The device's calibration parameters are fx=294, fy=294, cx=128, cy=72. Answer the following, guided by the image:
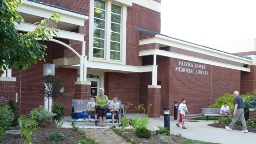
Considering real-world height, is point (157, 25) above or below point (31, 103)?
above

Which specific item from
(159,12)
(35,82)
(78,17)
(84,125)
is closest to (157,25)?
(159,12)

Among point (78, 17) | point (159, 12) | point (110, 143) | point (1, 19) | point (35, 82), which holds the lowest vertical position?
point (110, 143)

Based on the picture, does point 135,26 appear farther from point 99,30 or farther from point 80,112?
point 80,112

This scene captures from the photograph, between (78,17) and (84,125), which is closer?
(84,125)

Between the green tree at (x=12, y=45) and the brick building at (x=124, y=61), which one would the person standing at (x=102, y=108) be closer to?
the brick building at (x=124, y=61)

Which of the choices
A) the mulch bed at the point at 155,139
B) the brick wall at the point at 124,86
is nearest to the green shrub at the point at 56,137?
the mulch bed at the point at 155,139

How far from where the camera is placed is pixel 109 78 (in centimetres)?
2066

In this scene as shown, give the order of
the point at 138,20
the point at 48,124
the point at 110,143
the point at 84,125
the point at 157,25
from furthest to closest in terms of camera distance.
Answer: the point at 157,25 < the point at 138,20 < the point at 84,125 < the point at 48,124 < the point at 110,143

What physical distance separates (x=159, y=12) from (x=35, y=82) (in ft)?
39.5

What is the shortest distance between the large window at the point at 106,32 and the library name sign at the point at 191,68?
4873 millimetres

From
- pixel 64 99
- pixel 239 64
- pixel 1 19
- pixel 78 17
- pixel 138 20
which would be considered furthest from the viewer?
pixel 239 64

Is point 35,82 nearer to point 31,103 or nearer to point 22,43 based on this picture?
point 31,103

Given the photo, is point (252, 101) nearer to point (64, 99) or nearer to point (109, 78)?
point (109, 78)

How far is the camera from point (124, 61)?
20.7 m
